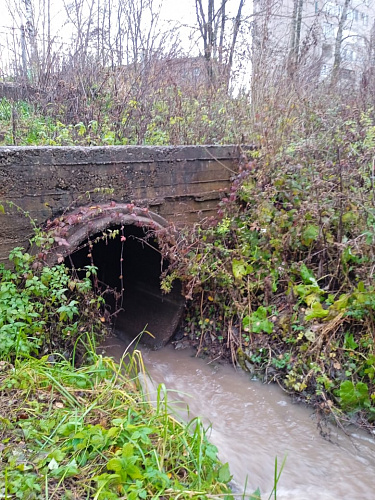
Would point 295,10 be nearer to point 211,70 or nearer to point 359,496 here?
point 211,70

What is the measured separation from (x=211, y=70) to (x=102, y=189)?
4.42m

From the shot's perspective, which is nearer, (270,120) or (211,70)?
(270,120)

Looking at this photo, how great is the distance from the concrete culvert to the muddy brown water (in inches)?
27.5

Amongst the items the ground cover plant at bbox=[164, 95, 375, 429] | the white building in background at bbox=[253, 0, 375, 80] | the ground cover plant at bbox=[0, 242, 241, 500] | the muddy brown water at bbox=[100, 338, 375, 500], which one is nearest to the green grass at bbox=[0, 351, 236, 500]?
the ground cover plant at bbox=[0, 242, 241, 500]

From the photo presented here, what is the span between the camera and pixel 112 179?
4336 millimetres

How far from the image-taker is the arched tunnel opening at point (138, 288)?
5322 millimetres

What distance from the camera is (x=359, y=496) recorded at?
10.3ft

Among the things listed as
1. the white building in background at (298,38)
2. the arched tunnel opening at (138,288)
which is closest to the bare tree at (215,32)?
the white building in background at (298,38)

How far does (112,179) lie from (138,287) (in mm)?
1821

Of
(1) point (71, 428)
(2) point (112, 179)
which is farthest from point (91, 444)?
(2) point (112, 179)

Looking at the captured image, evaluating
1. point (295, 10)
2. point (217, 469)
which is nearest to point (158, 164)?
point (217, 469)

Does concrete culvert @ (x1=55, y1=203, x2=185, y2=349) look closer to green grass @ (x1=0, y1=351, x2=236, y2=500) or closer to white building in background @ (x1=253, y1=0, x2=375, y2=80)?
green grass @ (x1=0, y1=351, x2=236, y2=500)

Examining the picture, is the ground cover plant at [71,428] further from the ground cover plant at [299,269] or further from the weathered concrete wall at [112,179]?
the ground cover plant at [299,269]

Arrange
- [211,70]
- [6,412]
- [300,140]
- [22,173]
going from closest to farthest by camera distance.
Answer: [6,412], [22,173], [300,140], [211,70]
